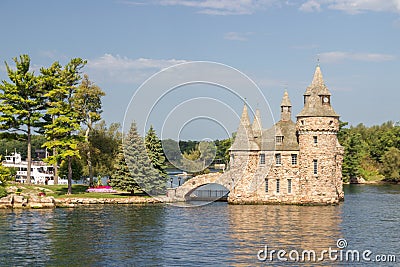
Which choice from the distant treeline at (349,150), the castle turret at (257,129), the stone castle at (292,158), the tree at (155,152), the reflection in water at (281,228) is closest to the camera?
the reflection in water at (281,228)

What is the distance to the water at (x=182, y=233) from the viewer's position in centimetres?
3541

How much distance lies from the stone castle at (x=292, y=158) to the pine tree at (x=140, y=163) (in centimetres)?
770

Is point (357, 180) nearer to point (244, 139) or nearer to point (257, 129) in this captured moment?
point (257, 129)

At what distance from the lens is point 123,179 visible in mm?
69000

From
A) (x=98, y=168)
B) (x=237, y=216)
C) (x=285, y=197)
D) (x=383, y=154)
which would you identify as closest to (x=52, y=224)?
(x=237, y=216)

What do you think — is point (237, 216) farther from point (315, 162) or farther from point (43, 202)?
point (43, 202)

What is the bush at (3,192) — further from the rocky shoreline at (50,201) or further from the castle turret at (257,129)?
the castle turret at (257,129)

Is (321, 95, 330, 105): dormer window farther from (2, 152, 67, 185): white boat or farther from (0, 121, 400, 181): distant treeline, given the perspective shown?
(2, 152, 67, 185): white boat

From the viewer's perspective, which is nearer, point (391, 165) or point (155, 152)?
point (155, 152)

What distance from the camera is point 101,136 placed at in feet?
260

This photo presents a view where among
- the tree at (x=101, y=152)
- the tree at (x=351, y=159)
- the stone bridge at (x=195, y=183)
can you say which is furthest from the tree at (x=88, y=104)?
the tree at (x=351, y=159)

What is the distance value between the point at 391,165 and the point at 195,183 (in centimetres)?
6425

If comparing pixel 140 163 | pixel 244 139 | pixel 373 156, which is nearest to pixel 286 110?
pixel 244 139

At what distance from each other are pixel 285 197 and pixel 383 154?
72.7m
